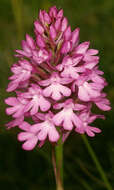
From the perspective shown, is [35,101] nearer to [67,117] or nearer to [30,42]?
[67,117]

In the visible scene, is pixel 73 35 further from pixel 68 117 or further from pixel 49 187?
pixel 49 187

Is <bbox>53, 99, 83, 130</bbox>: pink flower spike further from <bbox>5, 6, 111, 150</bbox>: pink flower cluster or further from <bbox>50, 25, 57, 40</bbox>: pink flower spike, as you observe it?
<bbox>50, 25, 57, 40</bbox>: pink flower spike

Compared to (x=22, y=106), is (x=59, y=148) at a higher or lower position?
lower

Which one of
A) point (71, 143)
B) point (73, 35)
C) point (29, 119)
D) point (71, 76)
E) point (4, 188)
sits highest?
point (73, 35)

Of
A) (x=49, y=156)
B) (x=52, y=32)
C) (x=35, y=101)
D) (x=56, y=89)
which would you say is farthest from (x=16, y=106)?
(x=49, y=156)

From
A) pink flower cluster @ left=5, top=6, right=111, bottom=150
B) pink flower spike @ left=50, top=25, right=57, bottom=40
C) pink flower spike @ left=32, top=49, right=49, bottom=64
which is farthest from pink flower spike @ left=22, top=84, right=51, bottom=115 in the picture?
pink flower spike @ left=50, top=25, right=57, bottom=40

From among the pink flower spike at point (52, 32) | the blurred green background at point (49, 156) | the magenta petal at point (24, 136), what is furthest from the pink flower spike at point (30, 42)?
the blurred green background at point (49, 156)

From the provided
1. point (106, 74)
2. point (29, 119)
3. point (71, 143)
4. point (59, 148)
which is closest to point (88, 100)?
point (59, 148)

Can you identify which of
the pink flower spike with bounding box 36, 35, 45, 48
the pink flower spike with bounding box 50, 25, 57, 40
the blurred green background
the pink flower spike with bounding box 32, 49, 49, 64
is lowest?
the blurred green background
